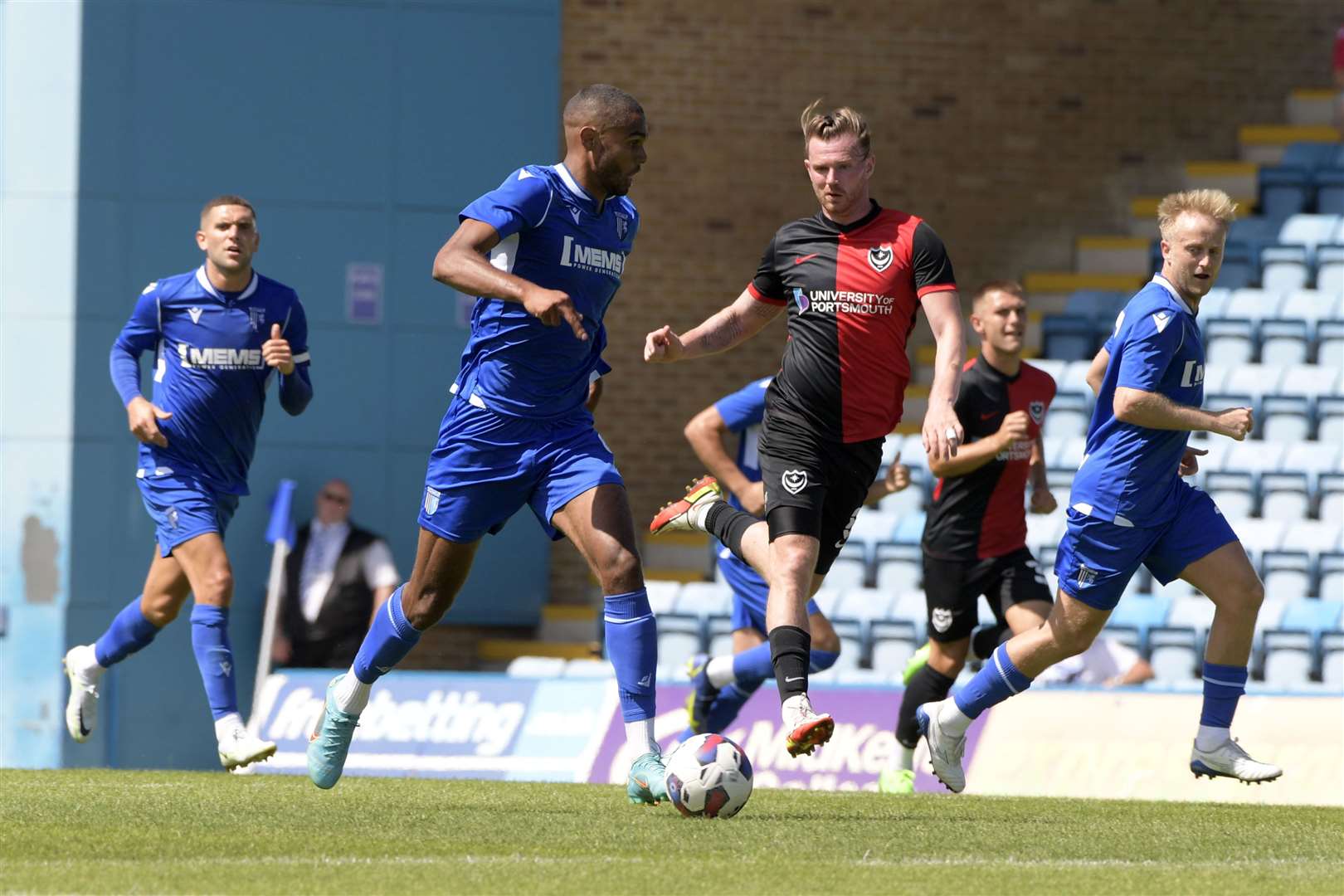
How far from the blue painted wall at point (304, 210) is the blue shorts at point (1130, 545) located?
340 inches

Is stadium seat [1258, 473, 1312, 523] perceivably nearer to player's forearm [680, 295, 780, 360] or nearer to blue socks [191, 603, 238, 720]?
player's forearm [680, 295, 780, 360]

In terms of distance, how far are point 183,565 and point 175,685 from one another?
20.5ft

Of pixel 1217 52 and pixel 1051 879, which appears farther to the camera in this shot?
pixel 1217 52

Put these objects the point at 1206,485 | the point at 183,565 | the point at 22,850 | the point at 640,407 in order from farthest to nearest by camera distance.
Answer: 1. the point at 640,407
2. the point at 1206,485
3. the point at 183,565
4. the point at 22,850

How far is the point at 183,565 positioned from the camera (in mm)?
8547

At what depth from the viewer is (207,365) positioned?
28.8ft

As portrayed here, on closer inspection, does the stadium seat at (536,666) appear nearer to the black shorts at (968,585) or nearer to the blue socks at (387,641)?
the black shorts at (968,585)

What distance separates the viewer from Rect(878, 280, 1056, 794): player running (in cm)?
878

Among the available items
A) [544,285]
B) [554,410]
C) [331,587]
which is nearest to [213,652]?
[554,410]

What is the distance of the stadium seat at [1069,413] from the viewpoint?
1459cm

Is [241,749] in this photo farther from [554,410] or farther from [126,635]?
[554,410]

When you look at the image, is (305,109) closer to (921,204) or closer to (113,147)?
(113,147)

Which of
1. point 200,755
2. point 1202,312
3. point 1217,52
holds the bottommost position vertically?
point 200,755

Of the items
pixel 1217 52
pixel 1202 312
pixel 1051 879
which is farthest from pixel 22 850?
pixel 1217 52
